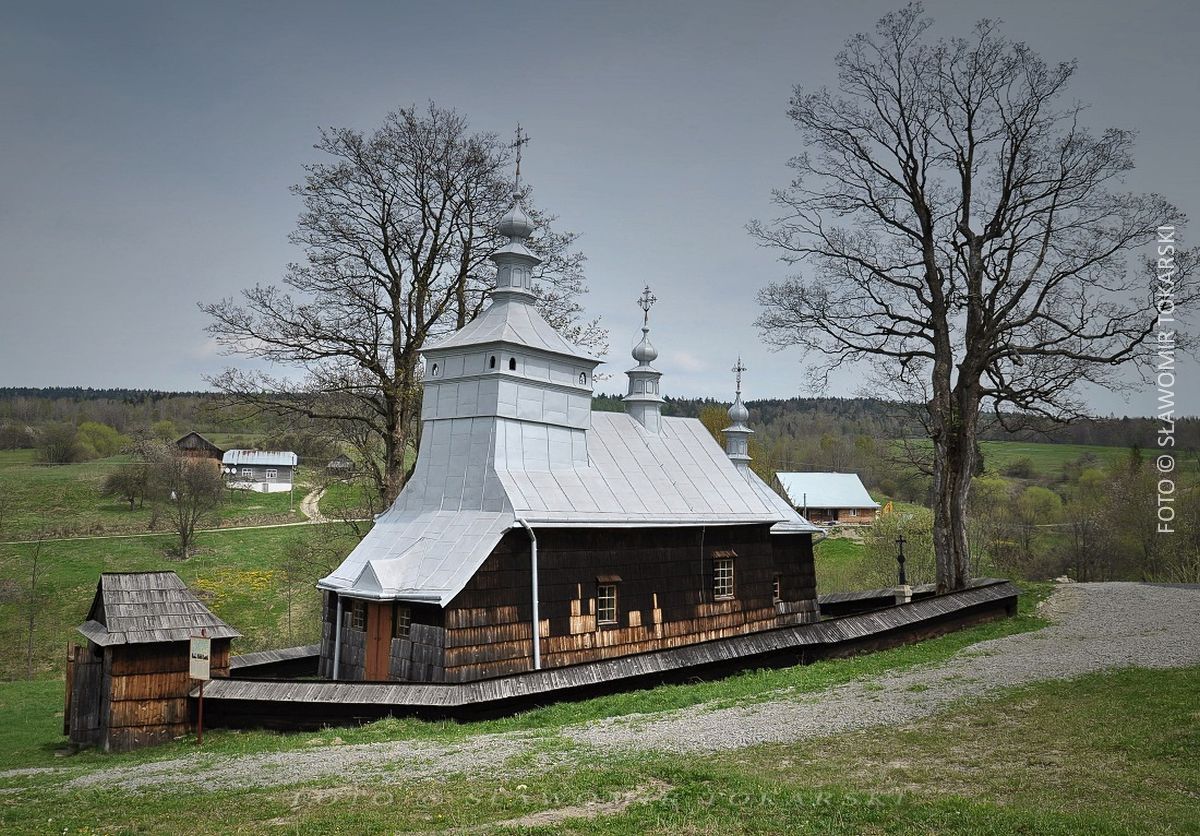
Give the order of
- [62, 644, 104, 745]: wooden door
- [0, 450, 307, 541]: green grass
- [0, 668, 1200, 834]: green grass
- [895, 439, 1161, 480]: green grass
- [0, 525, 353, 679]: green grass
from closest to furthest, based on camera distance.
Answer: [0, 668, 1200, 834]: green grass → [62, 644, 104, 745]: wooden door → [0, 525, 353, 679]: green grass → [0, 450, 307, 541]: green grass → [895, 439, 1161, 480]: green grass

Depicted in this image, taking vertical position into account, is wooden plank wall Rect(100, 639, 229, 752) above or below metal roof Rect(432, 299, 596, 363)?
below

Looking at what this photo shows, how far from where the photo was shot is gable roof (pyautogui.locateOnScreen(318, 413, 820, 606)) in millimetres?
15336

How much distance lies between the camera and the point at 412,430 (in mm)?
24828

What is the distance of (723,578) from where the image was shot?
20.3 m

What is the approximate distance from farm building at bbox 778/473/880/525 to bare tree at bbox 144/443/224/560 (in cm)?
3918

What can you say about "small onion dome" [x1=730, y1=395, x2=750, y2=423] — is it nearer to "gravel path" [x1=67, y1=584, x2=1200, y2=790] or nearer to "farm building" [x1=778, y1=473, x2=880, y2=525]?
"gravel path" [x1=67, y1=584, x2=1200, y2=790]

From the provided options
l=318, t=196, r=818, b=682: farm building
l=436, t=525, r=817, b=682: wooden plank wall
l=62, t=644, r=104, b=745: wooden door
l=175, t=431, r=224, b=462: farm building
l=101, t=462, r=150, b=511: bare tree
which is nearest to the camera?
l=62, t=644, r=104, b=745: wooden door

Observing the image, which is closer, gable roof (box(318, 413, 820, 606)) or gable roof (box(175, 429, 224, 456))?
gable roof (box(318, 413, 820, 606))

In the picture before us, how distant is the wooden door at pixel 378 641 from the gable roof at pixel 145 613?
2.56 meters

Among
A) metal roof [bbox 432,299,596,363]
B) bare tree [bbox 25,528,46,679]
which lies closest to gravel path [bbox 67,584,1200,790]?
metal roof [bbox 432,299,596,363]

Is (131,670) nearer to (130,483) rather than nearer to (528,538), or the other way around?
(528,538)

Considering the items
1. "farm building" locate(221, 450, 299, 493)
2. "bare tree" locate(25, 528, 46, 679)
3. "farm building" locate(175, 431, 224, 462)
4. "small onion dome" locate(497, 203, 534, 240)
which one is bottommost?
"bare tree" locate(25, 528, 46, 679)

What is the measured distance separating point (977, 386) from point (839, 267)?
15.1 ft

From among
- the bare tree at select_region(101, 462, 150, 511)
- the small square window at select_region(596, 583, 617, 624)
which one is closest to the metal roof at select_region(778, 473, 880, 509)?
the bare tree at select_region(101, 462, 150, 511)
